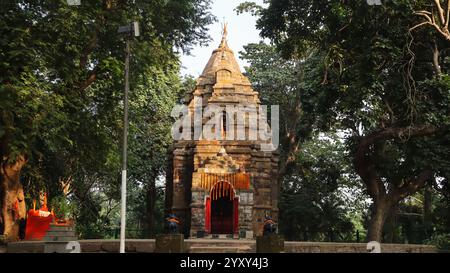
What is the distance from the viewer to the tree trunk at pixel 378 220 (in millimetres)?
23203

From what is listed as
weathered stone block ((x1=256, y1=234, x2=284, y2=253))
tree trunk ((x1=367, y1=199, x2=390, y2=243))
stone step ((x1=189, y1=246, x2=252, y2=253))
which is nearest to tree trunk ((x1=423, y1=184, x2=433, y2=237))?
tree trunk ((x1=367, y1=199, x2=390, y2=243))

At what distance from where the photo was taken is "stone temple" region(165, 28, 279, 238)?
21.7 metres

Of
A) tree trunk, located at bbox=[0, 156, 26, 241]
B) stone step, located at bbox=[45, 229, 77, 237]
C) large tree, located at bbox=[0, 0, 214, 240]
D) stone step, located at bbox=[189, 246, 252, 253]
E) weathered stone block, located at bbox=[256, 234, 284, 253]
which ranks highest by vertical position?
→ large tree, located at bbox=[0, 0, 214, 240]

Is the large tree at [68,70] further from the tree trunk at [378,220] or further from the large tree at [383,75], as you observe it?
the tree trunk at [378,220]

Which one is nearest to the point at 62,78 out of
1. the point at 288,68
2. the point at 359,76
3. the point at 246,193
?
the point at 246,193

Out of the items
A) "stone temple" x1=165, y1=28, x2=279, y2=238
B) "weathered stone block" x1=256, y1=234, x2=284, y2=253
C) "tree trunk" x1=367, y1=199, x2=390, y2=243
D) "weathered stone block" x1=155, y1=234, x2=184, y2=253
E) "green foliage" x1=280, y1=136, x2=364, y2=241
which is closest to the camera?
"weathered stone block" x1=155, y1=234, x2=184, y2=253

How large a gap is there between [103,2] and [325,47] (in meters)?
9.07

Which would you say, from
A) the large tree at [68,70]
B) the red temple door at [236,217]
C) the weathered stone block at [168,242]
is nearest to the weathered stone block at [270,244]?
the weathered stone block at [168,242]

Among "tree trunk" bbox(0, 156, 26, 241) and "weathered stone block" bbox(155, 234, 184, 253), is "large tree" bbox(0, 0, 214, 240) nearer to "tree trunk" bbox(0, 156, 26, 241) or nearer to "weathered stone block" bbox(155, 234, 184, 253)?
"tree trunk" bbox(0, 156, 26, 241)

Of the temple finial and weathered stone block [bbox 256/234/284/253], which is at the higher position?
the temple finial

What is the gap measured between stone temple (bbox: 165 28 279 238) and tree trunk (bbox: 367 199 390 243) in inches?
177

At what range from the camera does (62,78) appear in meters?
17.0

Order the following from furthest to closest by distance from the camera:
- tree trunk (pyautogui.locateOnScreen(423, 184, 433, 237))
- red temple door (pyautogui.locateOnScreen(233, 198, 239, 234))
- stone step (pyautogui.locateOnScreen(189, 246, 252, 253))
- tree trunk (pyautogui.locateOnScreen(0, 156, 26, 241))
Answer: tree trunk (pyautogui.locateOnScreen(423, 184, 433, 237)), red temple door (pyautogui.locateOnScreen(233, 198, 239, 234)), tree trunk (pyautogui.locateOnScreen(0, 156, 26, 241)), stone step (pyautogui.locateOnScreen(189, 246, 252, 253))

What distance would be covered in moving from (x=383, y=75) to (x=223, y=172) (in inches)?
292
